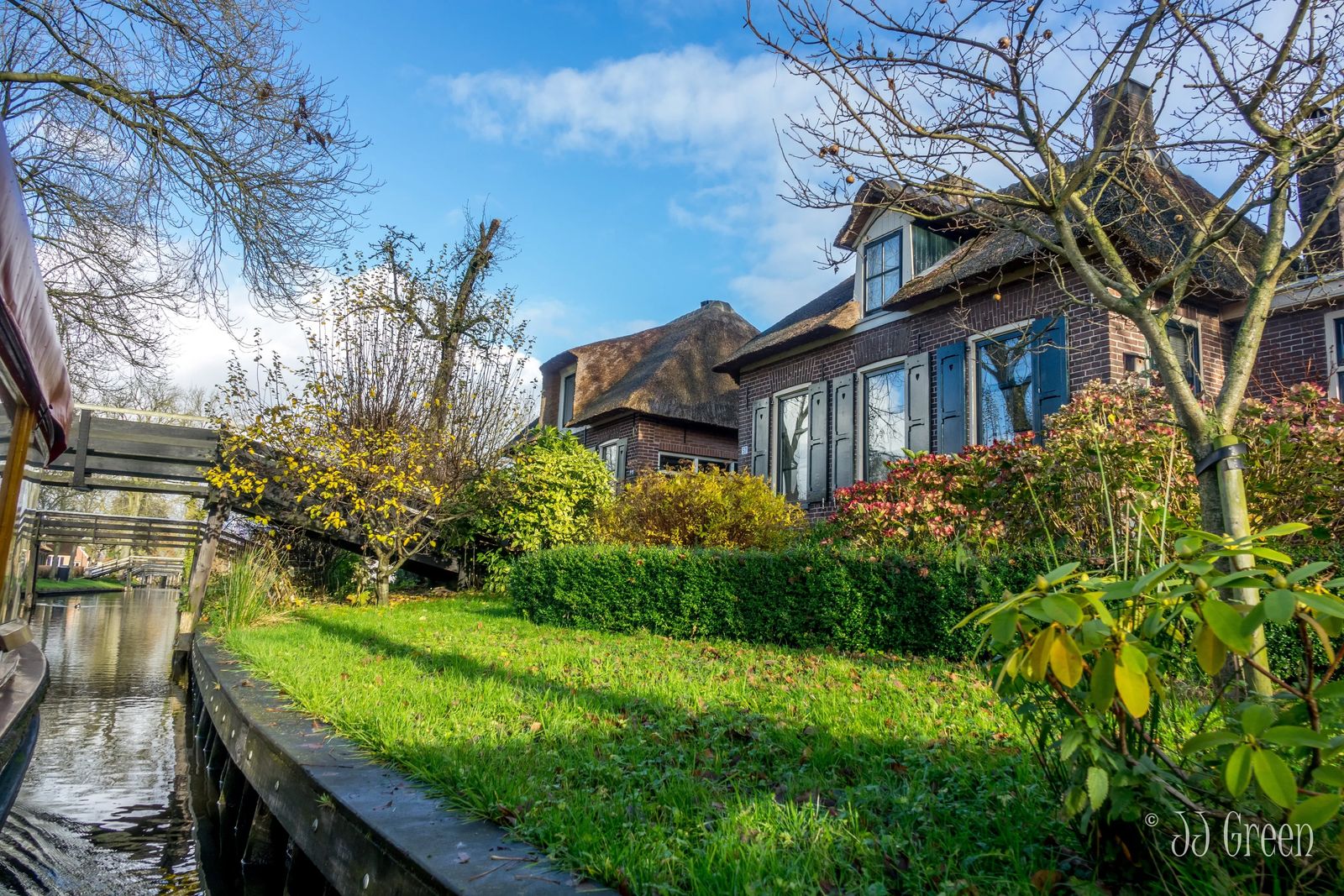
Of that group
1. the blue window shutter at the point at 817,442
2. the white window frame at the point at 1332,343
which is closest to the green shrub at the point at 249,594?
the blue window shutter at the point at 817,442

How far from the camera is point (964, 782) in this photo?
319 cm

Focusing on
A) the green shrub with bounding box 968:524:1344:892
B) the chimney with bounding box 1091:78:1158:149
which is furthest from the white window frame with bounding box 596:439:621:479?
the green shrub with bounding box 968:524:1344:892

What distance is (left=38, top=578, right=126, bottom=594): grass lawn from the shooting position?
32.6 m

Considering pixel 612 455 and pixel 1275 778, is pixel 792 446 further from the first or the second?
pixel 1275 778

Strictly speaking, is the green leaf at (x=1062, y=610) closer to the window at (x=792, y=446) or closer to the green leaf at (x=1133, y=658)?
the green leaf at (x=1133, y=658)

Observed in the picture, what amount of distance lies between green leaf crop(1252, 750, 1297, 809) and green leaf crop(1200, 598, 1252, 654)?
0.21 metres

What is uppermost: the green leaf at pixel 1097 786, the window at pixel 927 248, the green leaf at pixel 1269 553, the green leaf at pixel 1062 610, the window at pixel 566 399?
the window at pixel 927 248

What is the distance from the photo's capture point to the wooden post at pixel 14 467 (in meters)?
3.46

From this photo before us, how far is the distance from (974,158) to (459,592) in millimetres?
13260

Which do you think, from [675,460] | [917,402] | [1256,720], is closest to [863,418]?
[917,402]

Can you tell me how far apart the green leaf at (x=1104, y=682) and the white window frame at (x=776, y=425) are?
12592 millimetres

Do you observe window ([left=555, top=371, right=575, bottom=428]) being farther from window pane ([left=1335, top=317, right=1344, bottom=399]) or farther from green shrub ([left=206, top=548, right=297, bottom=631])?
window pane ([left=1335, top=317, right=1344, bottom=399])

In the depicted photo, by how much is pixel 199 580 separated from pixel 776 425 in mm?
9750

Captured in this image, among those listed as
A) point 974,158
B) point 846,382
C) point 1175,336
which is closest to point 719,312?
point 846,382
